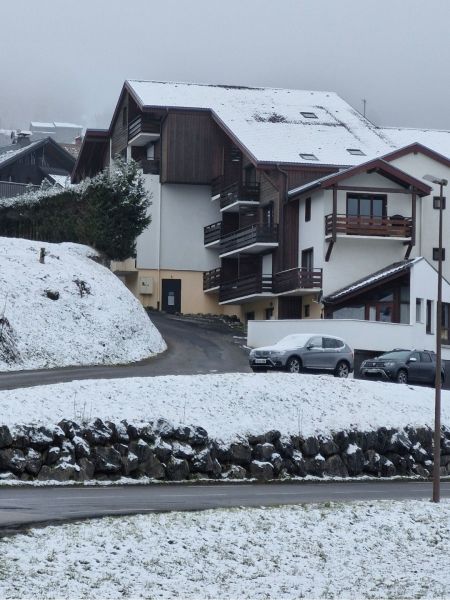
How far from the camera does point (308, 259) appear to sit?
68750mm

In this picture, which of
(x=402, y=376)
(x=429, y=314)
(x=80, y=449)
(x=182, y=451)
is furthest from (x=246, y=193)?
(x=80, y=449)

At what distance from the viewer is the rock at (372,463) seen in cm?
4019

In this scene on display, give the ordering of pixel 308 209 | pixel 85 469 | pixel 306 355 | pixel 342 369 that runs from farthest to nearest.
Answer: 1. pixel 308 209
2. pixel 342 369
3. pixel 306 355
4. pixel 85 469

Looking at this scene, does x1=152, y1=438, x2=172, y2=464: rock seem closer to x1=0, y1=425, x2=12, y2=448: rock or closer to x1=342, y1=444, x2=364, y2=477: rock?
x1=0, y1=425, x2=12, y2=448: rock

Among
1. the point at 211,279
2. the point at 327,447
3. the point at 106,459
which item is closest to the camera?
the point at 106,459

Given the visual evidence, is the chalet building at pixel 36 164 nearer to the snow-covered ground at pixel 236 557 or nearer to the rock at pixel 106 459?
the rock at pixel 106 459

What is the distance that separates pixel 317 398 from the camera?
41000mm

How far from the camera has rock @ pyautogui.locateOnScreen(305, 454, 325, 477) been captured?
3856 cm

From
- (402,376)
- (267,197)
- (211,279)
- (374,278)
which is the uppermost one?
(267,197)

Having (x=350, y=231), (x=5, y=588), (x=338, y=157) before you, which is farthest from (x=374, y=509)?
(x=338, y=157)

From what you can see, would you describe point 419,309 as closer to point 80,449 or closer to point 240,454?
point 240,454

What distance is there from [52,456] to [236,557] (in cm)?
1125

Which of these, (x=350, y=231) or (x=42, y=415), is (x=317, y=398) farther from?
(x=350, y=231)

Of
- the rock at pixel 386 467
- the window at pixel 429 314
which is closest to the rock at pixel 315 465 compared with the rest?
the rock at pixel 386 467
